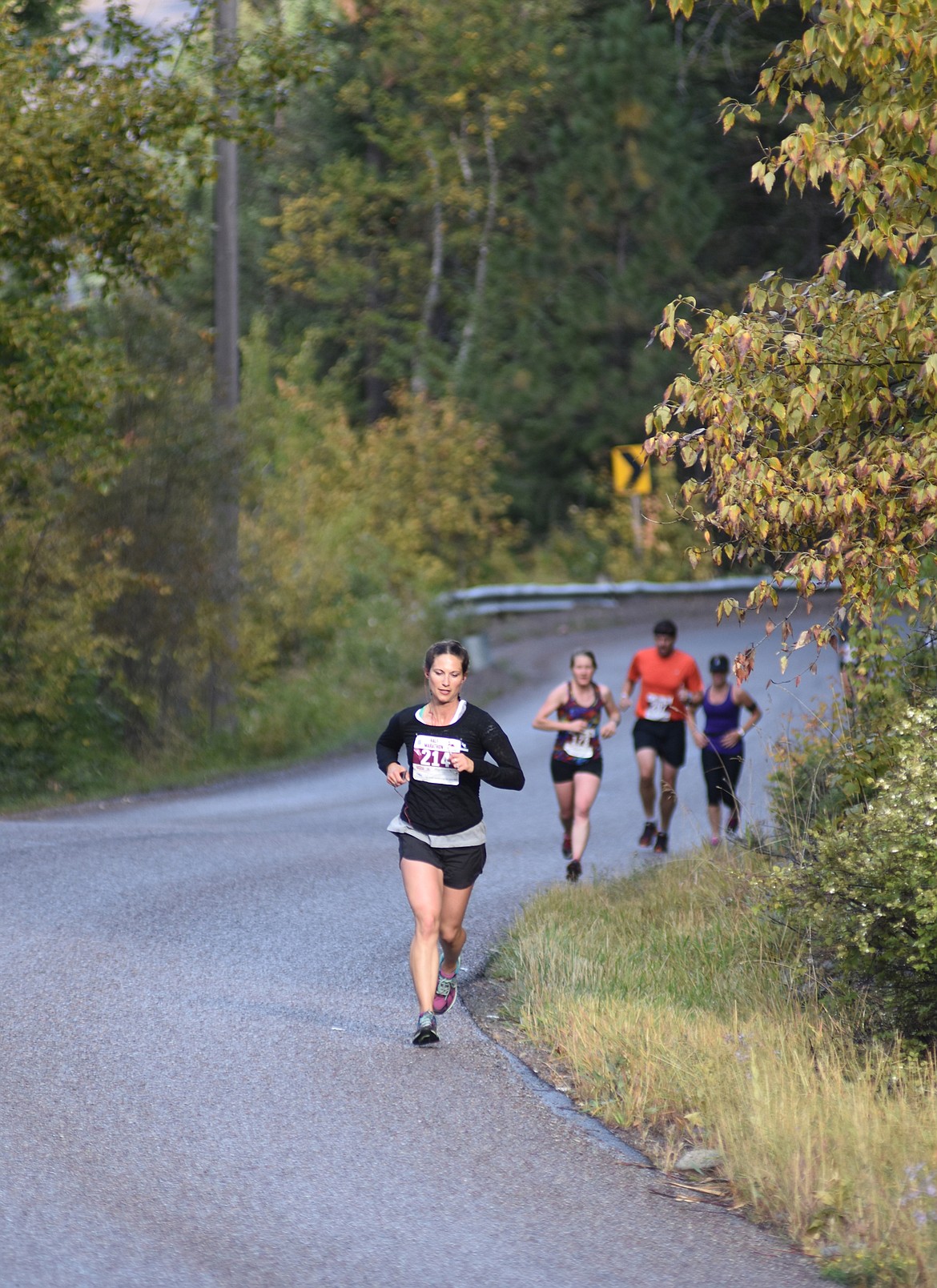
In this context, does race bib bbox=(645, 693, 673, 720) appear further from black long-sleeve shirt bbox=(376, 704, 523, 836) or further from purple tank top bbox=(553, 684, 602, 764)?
black long-sleeve shirt bbox=(376, 704, 523, 836)

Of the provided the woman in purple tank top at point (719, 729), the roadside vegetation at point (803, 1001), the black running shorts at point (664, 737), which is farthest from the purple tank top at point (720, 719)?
the roadside vegetation at point (803, 1001)

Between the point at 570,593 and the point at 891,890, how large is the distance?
23.7 meters

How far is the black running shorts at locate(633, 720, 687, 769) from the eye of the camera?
528 inches

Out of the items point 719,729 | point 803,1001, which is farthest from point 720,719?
point 803,1001

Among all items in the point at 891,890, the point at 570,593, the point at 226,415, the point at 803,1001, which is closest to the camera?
the point at 891,890

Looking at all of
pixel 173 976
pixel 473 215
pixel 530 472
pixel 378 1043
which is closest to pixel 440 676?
pixel 378 1043

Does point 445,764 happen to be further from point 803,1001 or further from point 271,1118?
point 803,1001

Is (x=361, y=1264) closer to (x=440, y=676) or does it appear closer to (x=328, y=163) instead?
(x=440, y=676)

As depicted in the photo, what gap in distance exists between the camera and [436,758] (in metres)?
7.54

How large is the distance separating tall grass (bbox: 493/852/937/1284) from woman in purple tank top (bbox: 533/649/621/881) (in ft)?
5.28

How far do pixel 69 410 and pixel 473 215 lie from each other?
28.8m

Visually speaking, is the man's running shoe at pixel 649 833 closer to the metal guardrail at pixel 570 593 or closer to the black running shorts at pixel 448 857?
the black running shorts at pixel 448 857

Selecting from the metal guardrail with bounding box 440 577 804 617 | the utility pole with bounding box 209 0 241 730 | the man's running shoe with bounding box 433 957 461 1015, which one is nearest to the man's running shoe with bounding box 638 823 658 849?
the man's running shoe with bounding box 433 957 461 1015

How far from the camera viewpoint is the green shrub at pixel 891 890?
22.2 feet
